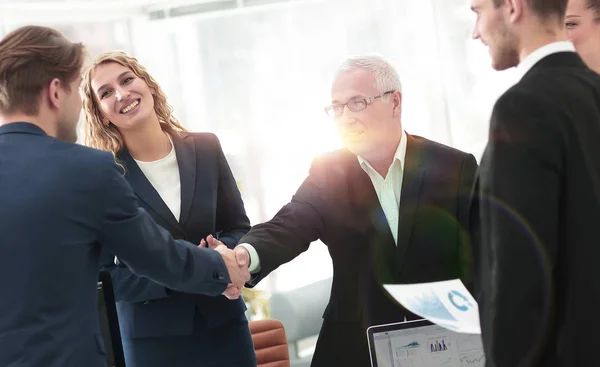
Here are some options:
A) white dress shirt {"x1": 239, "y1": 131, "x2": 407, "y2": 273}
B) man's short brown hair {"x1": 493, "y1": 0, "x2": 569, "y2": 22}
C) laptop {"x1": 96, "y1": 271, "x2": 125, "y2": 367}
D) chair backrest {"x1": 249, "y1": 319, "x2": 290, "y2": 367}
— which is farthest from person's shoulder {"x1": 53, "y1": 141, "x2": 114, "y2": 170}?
chair backrest {"x1": 249, "y1": 319, "x2": 290, "y2": 367}

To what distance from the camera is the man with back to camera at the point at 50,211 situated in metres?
1.87

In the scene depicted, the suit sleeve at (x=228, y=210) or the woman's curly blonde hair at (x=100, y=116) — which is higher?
the woman's curly blonde hair at (x=100, y=116)

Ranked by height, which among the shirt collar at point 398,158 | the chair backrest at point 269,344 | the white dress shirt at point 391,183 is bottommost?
the chair backrest at point 269,344

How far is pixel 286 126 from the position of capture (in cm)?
682

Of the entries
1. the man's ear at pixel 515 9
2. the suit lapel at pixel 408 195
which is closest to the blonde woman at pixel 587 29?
the suit lapel at pixel 408 195

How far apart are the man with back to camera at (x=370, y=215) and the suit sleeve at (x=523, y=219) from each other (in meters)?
0.98

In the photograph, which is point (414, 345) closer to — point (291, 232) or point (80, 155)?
point (291, 232)

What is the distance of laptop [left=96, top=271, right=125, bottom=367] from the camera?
2.16 m

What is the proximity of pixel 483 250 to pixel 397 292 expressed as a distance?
0.65m

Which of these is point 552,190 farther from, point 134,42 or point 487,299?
point 134,42

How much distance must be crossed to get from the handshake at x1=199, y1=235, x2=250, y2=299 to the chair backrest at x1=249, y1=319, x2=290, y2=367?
1.72m

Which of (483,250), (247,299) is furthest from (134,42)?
(483,250)

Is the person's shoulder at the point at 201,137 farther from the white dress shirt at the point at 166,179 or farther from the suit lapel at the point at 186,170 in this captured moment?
the white dress shirt at the point at 166,179

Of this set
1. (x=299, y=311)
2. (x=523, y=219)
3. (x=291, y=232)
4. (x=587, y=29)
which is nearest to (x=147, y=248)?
(x=291, y=232)
